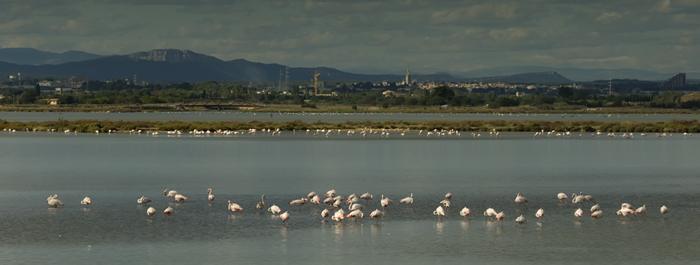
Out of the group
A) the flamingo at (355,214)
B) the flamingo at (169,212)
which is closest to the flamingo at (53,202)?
the flamingo at (169,212)

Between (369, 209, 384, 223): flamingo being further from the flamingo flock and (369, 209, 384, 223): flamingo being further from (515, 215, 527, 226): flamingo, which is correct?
(515, 215, 527, 226): flamingo

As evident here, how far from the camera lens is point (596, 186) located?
103 ft

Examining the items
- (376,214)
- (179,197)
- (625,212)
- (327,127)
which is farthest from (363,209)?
(327,127)

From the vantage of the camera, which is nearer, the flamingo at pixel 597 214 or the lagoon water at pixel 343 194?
the lagoon water at pixel 343 194

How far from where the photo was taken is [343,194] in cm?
2819

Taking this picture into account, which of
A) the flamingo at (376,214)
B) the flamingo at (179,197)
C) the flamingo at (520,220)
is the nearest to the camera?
the flamingo at (520,220)

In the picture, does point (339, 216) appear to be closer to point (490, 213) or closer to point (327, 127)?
point (490, 213)

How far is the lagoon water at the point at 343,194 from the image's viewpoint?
18.0 metres

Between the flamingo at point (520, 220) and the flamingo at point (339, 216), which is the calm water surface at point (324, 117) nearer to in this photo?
the flamingo at point (339, 216)

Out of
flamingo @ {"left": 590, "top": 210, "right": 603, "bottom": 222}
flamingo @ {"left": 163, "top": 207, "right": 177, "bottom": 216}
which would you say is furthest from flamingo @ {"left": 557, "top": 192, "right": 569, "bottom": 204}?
flamingo @ {"left": 163, "top": 207, "right": 177, "bottom": 216}

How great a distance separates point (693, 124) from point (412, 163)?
5265 cm

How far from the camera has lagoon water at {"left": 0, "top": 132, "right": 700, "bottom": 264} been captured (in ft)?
59.2

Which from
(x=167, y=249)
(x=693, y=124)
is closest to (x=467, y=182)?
(x=167, y=249)

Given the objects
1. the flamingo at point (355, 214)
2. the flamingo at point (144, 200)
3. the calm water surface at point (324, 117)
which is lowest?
the calm water surface at point (324, 117)
